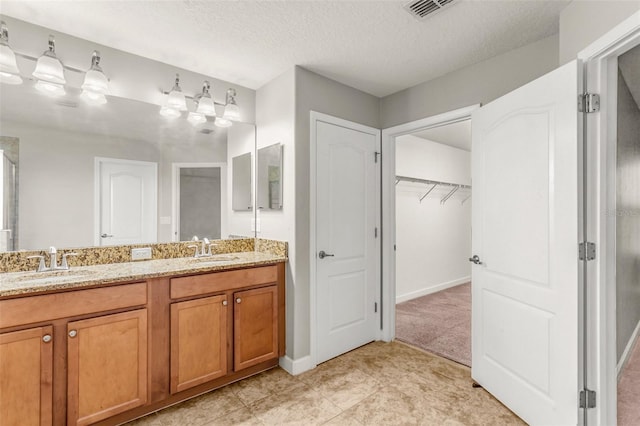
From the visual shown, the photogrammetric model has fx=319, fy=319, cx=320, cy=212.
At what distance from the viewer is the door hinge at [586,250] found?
1.58m

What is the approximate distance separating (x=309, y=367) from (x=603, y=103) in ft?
8.23

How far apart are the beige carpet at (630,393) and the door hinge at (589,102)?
1837mm

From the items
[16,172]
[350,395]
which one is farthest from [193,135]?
[350,395]

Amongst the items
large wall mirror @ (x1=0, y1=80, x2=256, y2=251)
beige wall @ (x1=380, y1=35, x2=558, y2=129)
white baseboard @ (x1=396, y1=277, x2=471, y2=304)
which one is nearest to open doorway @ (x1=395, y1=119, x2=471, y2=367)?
white baseboard @ (x1=396, y1=277, x2=471, y2=304)

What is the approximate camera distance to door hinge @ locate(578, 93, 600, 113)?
157 centimetres

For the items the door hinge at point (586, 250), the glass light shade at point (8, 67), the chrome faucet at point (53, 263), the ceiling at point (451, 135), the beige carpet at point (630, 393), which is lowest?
the beige carpet at point (630, 393)

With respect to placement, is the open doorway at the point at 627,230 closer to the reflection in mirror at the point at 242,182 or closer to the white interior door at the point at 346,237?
the white interior door at the point at 346,237

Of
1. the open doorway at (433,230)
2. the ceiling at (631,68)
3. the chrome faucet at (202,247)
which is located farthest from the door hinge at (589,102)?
the chrome faucet at (202,247)

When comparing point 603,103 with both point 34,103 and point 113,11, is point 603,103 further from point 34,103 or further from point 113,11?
point 34,103

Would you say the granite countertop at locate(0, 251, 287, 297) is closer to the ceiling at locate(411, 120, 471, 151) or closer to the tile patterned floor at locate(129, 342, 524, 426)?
the tile patterned floor at locate(129, 342, 524, 426)

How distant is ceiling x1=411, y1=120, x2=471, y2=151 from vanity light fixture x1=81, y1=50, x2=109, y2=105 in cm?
322

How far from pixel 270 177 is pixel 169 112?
91 centimetres

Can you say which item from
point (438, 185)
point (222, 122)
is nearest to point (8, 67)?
point (222, 122)

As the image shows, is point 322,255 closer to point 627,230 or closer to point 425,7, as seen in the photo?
point 425,7
